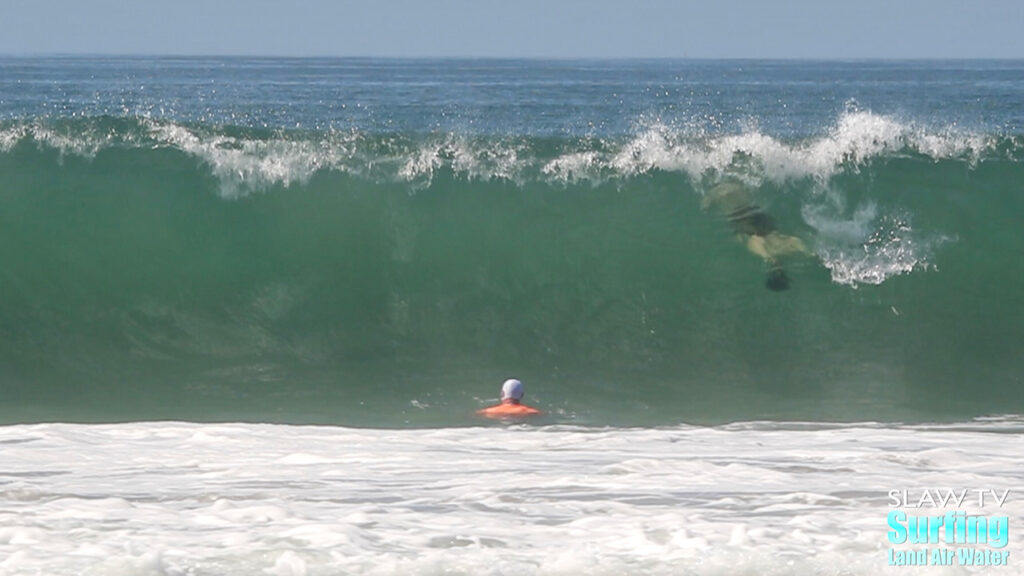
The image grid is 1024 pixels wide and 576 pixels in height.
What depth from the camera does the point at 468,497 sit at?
6.85 meters

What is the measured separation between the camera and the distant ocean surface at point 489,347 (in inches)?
249

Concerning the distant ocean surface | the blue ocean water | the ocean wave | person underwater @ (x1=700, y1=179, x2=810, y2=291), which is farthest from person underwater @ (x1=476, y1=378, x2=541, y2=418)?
the ocean wave

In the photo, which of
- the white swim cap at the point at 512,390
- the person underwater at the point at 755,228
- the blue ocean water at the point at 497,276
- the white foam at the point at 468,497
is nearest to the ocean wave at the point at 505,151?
the blue ocean water at the point at 497,276

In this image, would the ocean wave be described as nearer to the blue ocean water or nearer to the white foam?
the blue ocean water

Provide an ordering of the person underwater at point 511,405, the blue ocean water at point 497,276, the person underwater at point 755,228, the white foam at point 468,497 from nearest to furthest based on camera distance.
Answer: the white foam at point 468,497 → the person underwater at point 511,405 → the blue ocean water at point 497,276 → the person underwater at point 755,228

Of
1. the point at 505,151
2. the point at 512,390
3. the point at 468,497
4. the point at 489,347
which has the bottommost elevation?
the point at 489,347

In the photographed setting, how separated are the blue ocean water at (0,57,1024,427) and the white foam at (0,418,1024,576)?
52.4 inches

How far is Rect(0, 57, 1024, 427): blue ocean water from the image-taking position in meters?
10.4

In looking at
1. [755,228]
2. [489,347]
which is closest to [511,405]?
[489,347]

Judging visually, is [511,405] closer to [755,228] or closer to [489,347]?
[489,347]

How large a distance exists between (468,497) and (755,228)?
22.0ft

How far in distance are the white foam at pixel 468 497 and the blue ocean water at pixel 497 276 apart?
133 cm

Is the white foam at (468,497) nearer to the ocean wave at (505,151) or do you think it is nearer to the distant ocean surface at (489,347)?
the distant ocean surface at (489,347)

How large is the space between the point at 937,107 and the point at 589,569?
3960 cm
